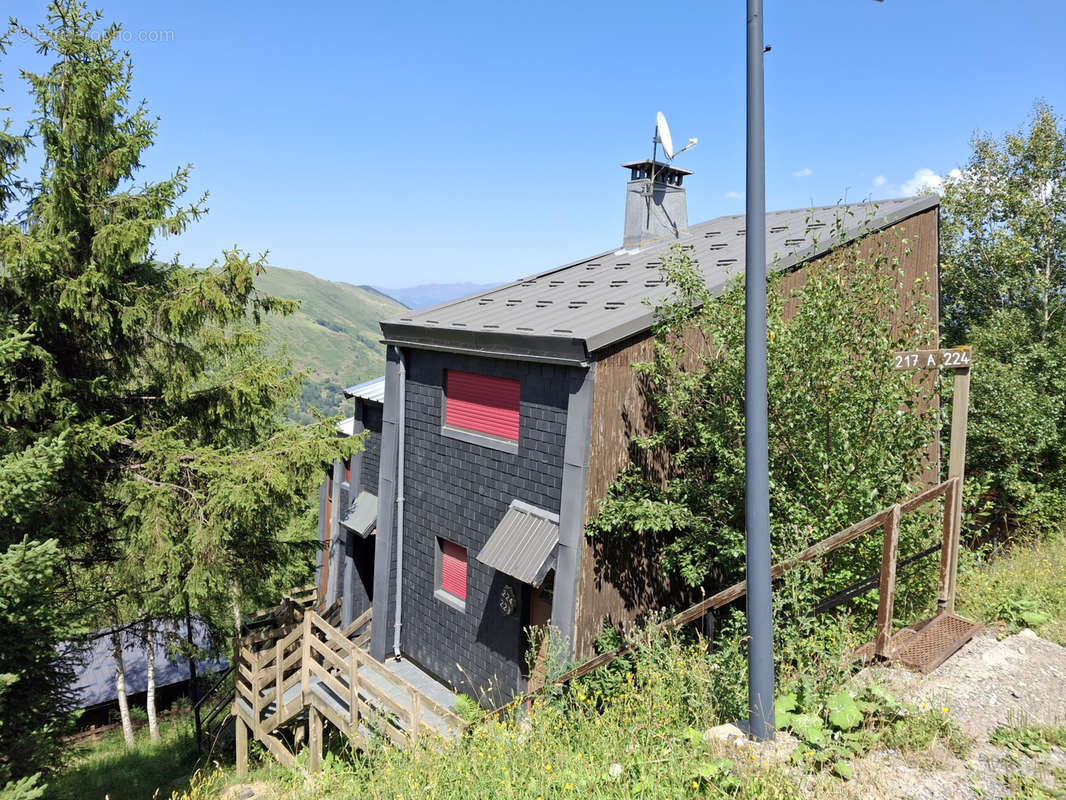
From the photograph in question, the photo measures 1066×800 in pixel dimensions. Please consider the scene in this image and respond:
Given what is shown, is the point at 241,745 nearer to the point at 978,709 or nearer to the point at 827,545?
the point at 827,545

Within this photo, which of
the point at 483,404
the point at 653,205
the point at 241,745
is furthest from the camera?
the point at 653,205

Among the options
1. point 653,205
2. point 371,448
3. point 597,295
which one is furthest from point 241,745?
point 653,205

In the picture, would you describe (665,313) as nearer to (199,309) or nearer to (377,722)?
(377,722)

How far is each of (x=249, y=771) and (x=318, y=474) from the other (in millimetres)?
5401

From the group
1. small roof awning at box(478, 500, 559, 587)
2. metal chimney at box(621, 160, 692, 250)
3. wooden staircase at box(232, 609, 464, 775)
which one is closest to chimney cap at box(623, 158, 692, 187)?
metal chimney at box(621, 160, 692, 250)

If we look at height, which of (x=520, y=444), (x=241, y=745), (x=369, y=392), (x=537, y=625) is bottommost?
(x=241, y=745)

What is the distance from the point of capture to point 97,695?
25281 millimetres

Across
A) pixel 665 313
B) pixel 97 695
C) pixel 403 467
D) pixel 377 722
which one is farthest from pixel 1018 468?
pixel 97 695

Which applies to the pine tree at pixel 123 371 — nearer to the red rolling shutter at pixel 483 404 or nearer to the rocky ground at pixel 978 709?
the red rolling shutter at pixel 483 404

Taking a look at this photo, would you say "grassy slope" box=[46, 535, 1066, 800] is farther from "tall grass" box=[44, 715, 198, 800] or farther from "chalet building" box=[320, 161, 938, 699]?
"tall grass" box=[44, 715, 198, 800]

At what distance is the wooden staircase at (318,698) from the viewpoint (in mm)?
8117

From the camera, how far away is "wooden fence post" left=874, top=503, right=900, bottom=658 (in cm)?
541

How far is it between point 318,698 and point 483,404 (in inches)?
198

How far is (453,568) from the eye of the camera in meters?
11.0
